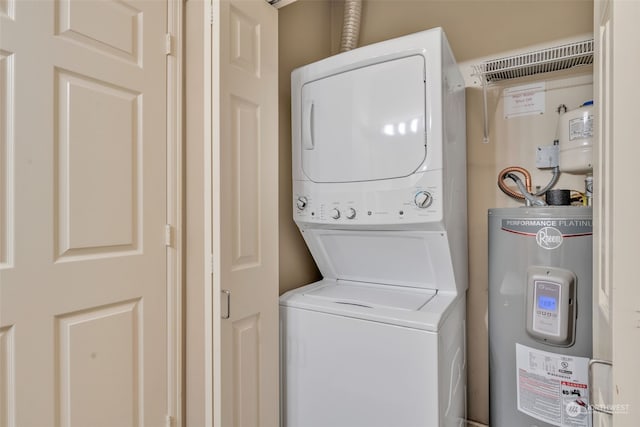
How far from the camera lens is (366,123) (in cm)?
167

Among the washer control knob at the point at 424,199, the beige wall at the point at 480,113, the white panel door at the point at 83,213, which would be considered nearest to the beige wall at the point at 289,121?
the beige wall at the point at 480,113

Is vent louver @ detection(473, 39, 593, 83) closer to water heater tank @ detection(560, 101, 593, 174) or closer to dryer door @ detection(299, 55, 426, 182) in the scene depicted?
water heater tank @ detection(560, 101, 593, 174)

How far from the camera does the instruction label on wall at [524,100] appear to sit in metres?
1.88

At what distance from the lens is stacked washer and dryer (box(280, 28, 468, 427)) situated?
1.45 m

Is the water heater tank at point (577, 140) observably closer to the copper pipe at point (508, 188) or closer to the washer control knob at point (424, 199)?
the copper pipe at point (508, 188)

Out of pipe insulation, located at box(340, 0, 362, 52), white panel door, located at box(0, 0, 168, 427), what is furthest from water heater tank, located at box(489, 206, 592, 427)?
white panel door, located at box(0, 0, 168, 427)

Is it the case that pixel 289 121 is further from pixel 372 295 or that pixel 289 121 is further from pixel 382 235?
pixel 372 295

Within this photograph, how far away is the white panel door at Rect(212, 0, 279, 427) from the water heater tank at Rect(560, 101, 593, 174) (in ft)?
4.49

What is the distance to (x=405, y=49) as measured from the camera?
155 centimetres

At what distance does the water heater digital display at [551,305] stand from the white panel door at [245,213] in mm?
1160

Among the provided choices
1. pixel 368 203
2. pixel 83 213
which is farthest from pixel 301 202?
pixel 83 213
